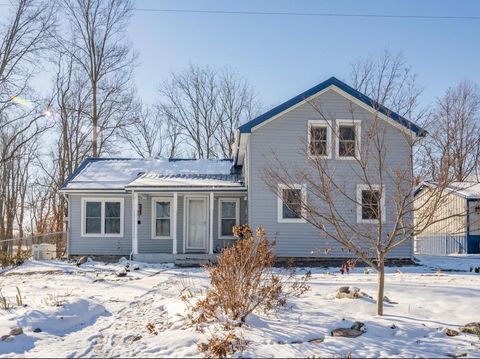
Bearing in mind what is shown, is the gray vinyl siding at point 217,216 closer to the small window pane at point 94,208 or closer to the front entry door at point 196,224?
the front entry door at point 196,224

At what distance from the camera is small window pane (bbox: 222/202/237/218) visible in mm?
15773

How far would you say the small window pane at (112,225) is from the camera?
16.0 metres

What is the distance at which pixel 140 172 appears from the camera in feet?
56.4

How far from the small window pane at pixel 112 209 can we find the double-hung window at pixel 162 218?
56.3 inches

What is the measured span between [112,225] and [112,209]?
61 centimetres

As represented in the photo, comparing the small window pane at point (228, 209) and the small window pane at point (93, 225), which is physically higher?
the small window pane at point (228, 209)

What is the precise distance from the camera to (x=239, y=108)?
32656 millimetres

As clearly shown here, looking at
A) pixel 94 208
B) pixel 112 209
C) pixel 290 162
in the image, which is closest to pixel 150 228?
pixel 112 209

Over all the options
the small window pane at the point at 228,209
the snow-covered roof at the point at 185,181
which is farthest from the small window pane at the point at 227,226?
the snow-covered roof at the point at 185,181

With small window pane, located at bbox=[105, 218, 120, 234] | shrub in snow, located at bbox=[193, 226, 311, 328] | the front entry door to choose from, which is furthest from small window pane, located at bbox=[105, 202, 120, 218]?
shrub in snow, located at bbox=[193, 226, 311, 328]

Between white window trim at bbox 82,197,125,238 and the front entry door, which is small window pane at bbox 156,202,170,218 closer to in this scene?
the front entry door

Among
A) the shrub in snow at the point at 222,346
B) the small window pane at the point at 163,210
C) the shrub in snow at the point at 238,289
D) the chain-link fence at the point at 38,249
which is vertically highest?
the small window pane at the point at 163,210

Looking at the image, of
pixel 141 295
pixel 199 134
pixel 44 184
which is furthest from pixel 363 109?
pixel 44 184

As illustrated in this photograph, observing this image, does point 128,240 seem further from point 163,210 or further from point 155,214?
point 163,210
